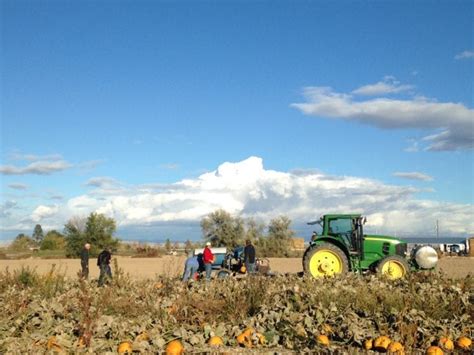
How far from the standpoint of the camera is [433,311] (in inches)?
337

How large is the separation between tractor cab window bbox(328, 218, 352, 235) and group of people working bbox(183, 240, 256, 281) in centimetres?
272

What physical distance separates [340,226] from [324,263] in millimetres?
1606

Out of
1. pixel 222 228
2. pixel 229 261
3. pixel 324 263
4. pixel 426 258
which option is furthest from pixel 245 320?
pixel 222 228

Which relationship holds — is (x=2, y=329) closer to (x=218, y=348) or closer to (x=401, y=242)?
(x=218, y=348)

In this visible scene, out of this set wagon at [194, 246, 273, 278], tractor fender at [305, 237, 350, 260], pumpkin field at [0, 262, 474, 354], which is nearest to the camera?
pumpkin field at [0, 262, 474, 354]

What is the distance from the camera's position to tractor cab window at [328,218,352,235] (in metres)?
18.2

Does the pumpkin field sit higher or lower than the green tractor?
lower

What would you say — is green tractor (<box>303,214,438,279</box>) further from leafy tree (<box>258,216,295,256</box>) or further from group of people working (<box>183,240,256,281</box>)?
leafy tree (<box>258,216,295,256</box>)

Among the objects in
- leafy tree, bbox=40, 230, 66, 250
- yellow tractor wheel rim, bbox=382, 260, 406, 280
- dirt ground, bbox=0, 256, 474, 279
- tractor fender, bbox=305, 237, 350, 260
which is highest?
leafy tree, bbox=40, 230, 66, 250

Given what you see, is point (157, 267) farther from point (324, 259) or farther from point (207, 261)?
point (324, 259)

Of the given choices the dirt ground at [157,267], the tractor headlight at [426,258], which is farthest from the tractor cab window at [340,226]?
the dirt ground at [157,267]

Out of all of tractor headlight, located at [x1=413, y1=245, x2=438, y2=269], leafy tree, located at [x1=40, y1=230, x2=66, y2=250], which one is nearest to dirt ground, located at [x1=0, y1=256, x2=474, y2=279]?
tractor headlight, located at [x1=413, y1=245, x2=438, y2=269]

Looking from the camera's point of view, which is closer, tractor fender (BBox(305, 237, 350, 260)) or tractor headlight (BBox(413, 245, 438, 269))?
tractor fender (BBox(305, 237, 350, 260))

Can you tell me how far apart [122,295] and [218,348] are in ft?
10.9
